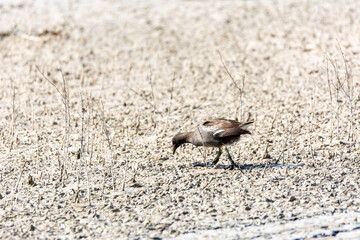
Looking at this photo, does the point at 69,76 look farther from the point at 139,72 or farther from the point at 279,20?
the point at 279,20

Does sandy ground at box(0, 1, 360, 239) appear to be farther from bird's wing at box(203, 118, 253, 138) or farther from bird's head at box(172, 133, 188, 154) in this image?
bird's wing at box(203, 118, 253, 138)

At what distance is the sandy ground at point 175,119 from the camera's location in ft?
17.9

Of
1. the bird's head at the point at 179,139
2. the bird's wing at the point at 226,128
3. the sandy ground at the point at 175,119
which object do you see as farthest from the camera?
the bird's head at the point at 179,139

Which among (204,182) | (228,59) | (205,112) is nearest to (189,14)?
(228,59)

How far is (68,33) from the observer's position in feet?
46.0

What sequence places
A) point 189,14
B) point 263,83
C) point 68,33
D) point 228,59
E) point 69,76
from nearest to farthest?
point 263,83, point 69,76, point 228,59, point 68,33, point 189,14

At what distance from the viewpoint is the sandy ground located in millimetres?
5457

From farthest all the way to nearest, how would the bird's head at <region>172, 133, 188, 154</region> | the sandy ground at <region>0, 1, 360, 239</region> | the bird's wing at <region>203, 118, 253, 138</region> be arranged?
the bird's head at <region>172, 133, 188, 154</region>, the bird's wing at <region>203, 118, 253, 138</region>, the sandy ground at <region>0, 1, 360, 239</region>

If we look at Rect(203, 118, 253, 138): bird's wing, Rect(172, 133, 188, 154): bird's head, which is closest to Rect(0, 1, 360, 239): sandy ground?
Rect(172, 133, 188, 154): bird's head

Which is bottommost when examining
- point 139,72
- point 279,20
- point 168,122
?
point 168,122

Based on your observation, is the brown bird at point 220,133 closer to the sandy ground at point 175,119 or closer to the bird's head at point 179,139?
the bird's head at point 179,139

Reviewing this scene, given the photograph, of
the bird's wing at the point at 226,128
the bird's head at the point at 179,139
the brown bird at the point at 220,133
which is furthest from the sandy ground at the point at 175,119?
the bird's wing at the point at 226,128

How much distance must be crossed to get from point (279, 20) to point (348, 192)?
30.1 feet

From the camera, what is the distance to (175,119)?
28.9ft
